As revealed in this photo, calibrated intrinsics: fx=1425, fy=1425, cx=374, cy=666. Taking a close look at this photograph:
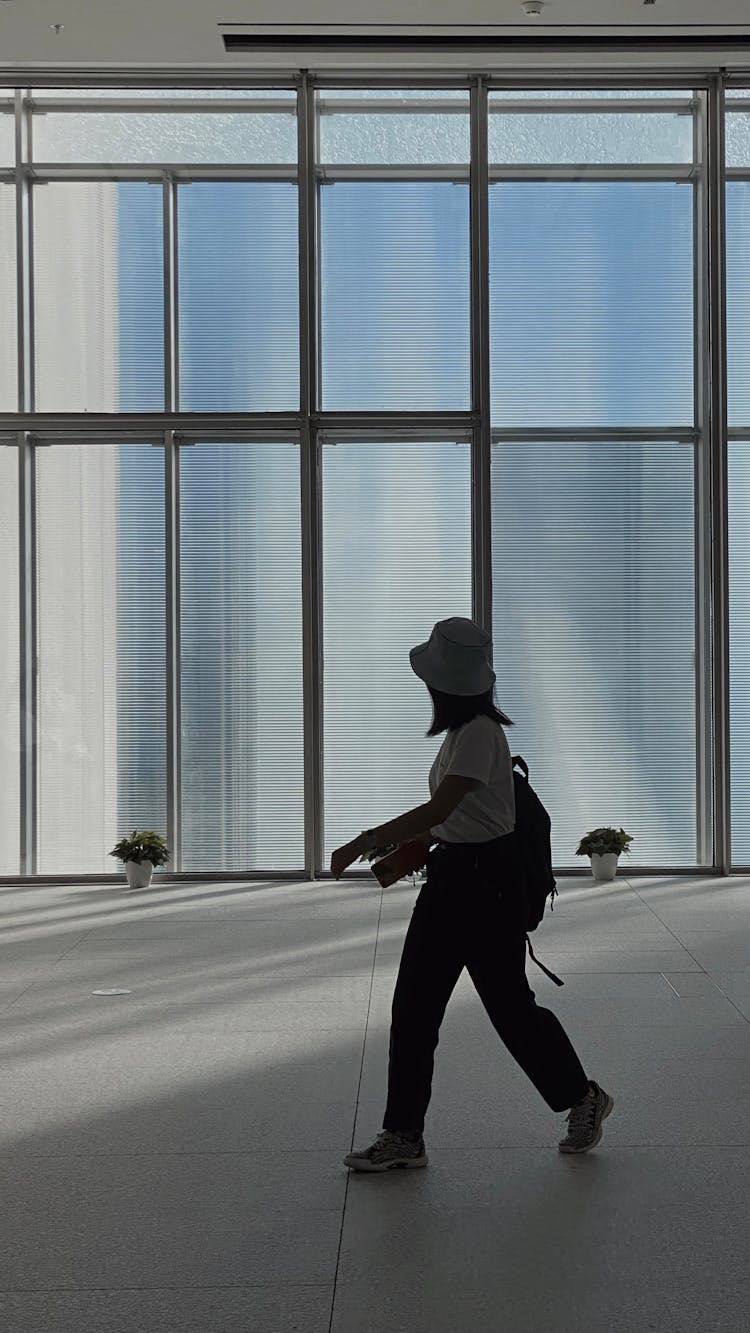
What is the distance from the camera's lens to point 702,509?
419 inches

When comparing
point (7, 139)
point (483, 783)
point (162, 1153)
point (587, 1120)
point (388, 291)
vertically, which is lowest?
point (162, 1153)

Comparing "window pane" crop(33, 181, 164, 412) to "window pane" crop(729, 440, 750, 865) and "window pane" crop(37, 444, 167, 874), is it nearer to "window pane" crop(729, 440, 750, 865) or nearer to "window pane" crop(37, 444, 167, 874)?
"window pane" crop(37, 444, 167, 874)

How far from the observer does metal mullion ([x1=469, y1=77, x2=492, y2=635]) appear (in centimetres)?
1050

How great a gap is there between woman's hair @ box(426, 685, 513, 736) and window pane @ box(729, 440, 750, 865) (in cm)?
664

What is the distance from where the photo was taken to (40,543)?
10.5 meters

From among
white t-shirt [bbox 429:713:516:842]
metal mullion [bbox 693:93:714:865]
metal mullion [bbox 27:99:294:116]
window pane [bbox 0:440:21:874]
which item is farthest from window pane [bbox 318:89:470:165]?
white t-shirt [bbox 429:713:516:842]

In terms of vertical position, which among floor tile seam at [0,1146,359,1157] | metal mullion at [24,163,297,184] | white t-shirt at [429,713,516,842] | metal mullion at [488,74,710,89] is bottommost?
floor tile seam at [0,1146,359,1157]

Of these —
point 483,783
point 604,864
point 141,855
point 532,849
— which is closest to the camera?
point 483,783

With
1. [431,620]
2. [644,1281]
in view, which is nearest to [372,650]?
[431,620]

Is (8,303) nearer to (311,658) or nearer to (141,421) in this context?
(141,421)

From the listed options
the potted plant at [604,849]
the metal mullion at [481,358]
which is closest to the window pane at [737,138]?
the metal mullion at [481,358]

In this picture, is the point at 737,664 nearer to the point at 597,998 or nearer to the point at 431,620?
the point at 431,620

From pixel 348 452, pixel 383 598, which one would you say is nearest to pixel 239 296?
pixel 348 452

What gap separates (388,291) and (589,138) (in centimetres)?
188
